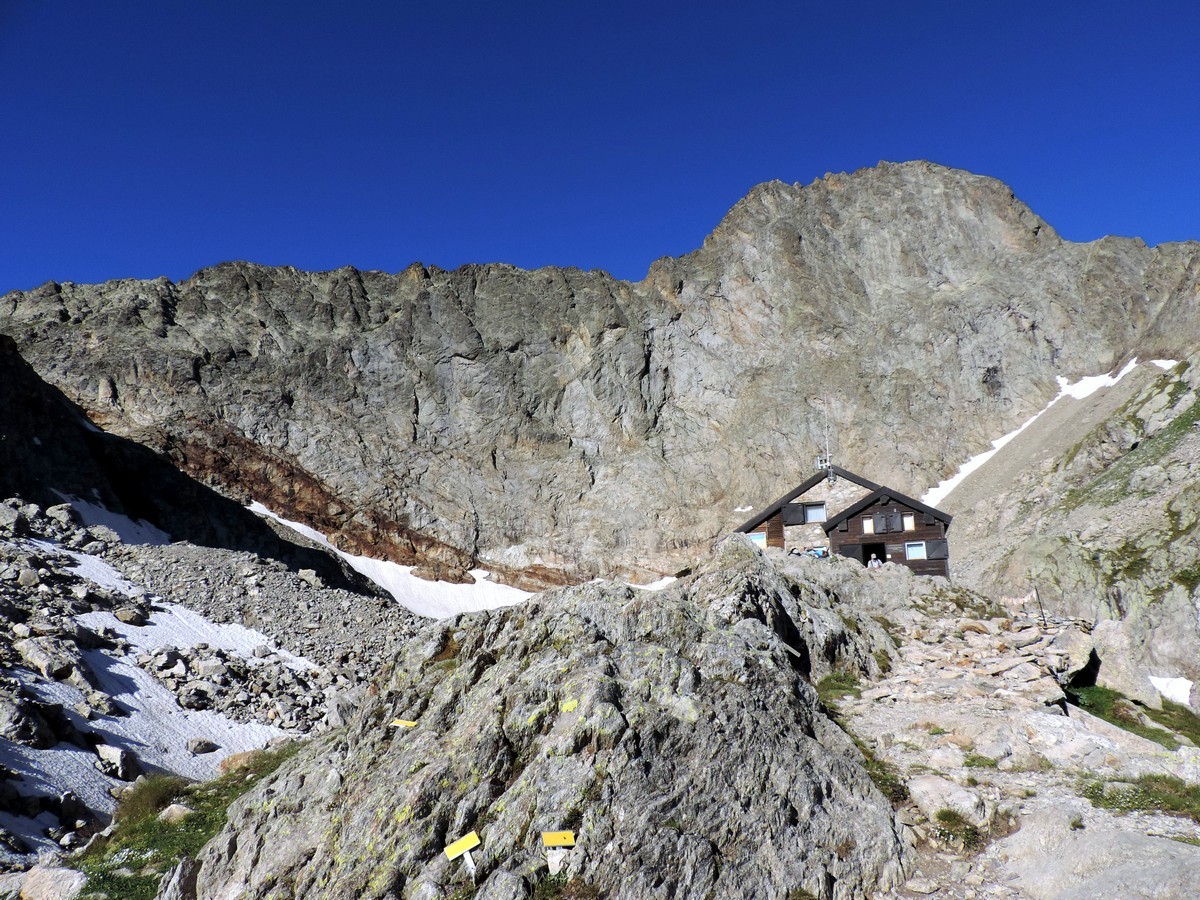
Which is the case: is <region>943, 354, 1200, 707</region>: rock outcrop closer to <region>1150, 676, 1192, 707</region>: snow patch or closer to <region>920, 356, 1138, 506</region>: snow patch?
<region>1150, 676, 1192, 707</region>: snow patch

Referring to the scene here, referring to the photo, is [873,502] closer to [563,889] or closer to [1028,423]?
[563,889]

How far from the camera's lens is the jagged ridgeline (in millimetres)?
84062

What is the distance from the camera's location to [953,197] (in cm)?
11125

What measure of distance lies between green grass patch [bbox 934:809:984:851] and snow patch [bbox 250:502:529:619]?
65145 mm

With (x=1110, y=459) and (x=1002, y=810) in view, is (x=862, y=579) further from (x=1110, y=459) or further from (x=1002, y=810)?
(x=1110, y=459)

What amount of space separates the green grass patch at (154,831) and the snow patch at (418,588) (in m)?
55.0

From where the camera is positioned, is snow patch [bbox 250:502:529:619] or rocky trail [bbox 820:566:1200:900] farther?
snow patch [bbox 250:502:529:619]

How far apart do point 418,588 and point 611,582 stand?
66.6 meters

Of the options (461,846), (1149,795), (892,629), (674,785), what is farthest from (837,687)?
(461,846)

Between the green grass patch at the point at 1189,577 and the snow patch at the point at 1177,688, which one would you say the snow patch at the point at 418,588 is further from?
the snow patch at the point at 1177,688

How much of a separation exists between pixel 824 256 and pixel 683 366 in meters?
29.8

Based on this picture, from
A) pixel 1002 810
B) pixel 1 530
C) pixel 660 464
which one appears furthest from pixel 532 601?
pixel 660 464

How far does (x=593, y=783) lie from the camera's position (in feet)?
26.9

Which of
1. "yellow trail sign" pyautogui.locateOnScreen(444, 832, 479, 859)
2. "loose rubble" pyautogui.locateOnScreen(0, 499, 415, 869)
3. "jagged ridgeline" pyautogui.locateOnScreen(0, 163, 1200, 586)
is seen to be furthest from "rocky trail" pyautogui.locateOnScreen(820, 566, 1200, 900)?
"jagged ridgeline" pyautogui.locateOnScreen(0, 163, 1200, 586)
